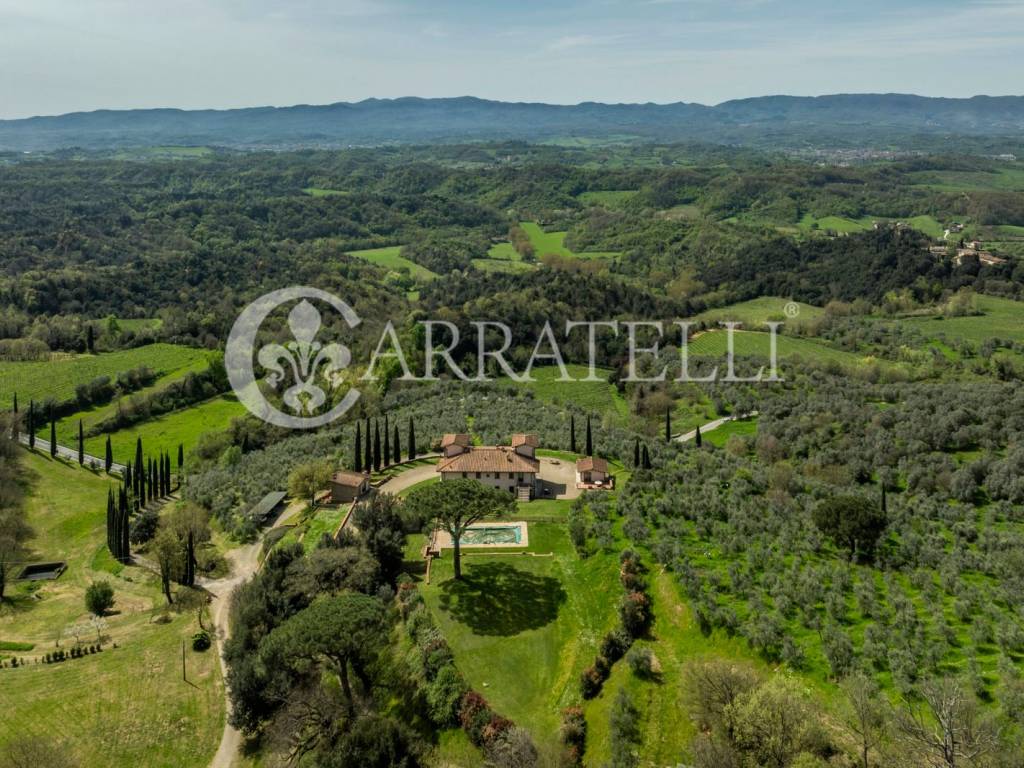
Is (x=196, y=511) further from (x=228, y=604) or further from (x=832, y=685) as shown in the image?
(x=832, y=685)

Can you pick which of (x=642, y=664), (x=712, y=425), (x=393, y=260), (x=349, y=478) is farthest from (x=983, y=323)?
(x=393, y=260)

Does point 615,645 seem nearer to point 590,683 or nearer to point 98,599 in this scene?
point 590,683

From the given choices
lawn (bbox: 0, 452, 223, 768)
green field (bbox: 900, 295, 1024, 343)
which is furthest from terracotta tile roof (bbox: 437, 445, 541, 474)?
green field (bbox: 900, 295, 1024, 343)

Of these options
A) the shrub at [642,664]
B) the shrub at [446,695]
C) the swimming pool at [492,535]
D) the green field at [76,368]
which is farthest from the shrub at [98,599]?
the green field at [76,368]

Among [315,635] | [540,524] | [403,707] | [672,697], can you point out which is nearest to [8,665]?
[315,635]

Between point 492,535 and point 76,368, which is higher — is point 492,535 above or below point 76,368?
below

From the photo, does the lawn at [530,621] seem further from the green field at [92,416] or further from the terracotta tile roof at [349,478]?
the green field at [92,416]
